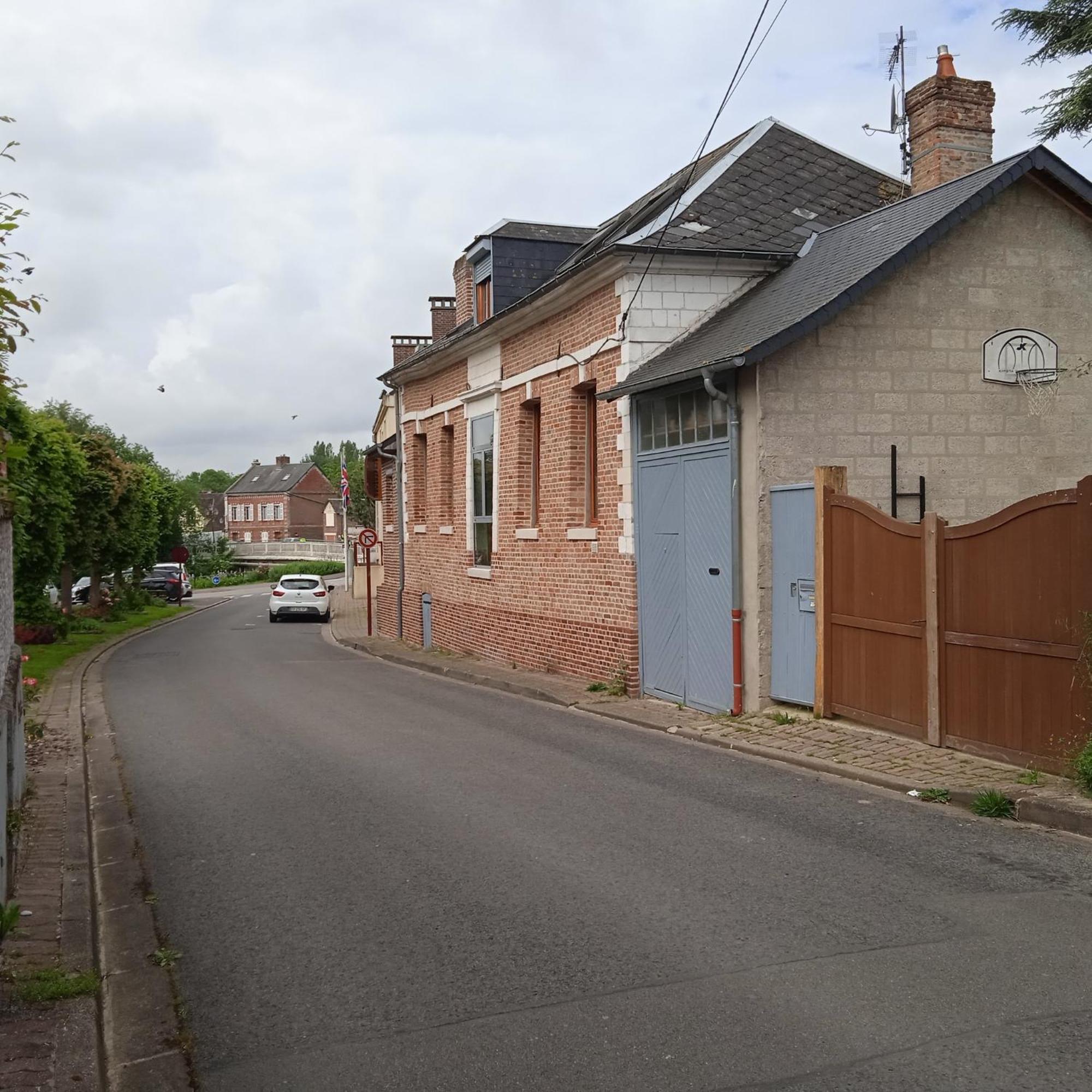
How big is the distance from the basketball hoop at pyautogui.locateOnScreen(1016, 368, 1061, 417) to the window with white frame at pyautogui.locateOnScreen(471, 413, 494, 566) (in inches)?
350

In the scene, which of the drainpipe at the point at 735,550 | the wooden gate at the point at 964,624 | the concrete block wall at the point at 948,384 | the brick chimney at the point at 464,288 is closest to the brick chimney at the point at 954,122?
the concrete block wall at the point at 948,384

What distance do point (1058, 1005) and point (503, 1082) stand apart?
207 cm

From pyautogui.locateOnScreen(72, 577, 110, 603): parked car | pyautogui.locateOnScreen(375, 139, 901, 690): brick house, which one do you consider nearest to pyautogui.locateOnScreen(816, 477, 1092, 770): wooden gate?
pyautogui.locateOnScreen(375, 139, 901, 690): brick house

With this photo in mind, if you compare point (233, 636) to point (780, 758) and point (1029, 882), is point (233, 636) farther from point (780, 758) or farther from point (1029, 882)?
point (1029, 882)

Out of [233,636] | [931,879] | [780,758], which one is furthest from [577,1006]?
[233,636]

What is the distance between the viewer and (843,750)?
9438mm

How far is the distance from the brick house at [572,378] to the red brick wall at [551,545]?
3 centimetres

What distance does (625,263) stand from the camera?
13688 mm

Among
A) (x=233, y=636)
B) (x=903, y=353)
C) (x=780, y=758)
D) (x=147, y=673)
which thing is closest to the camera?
(x=780, y=758)

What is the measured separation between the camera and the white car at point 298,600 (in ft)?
121

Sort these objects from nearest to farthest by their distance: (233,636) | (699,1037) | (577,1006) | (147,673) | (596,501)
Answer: (699,1037) < (577,1006) < (596,501) < (147,673) < (233,636)

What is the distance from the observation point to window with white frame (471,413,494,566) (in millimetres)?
19141

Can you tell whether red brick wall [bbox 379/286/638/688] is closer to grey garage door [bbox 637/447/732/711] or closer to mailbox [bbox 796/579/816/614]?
grey garage door [bbox 637/447/732/711]

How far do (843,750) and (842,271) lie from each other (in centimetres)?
513
